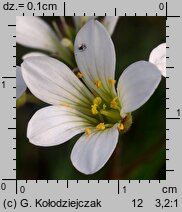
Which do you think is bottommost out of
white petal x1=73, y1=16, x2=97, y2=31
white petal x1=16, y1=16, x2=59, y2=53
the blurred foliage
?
the blurred foliage

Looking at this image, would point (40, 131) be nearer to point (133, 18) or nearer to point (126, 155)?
point (126, 155)

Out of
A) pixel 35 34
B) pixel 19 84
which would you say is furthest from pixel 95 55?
pixel 35 34

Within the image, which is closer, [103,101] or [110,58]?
[110,58]

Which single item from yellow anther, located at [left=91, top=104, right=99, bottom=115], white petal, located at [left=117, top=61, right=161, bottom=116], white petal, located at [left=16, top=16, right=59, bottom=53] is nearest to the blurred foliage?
white petal, located at [left=16, top=16, right=59, bottom=53]

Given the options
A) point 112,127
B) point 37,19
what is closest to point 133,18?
point 37,19

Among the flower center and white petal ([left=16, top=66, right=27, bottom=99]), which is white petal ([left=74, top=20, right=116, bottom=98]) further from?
white petal ([left=16, top=66, right=27, bottom=99])

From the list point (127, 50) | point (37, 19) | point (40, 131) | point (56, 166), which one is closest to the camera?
point (40, 131)
